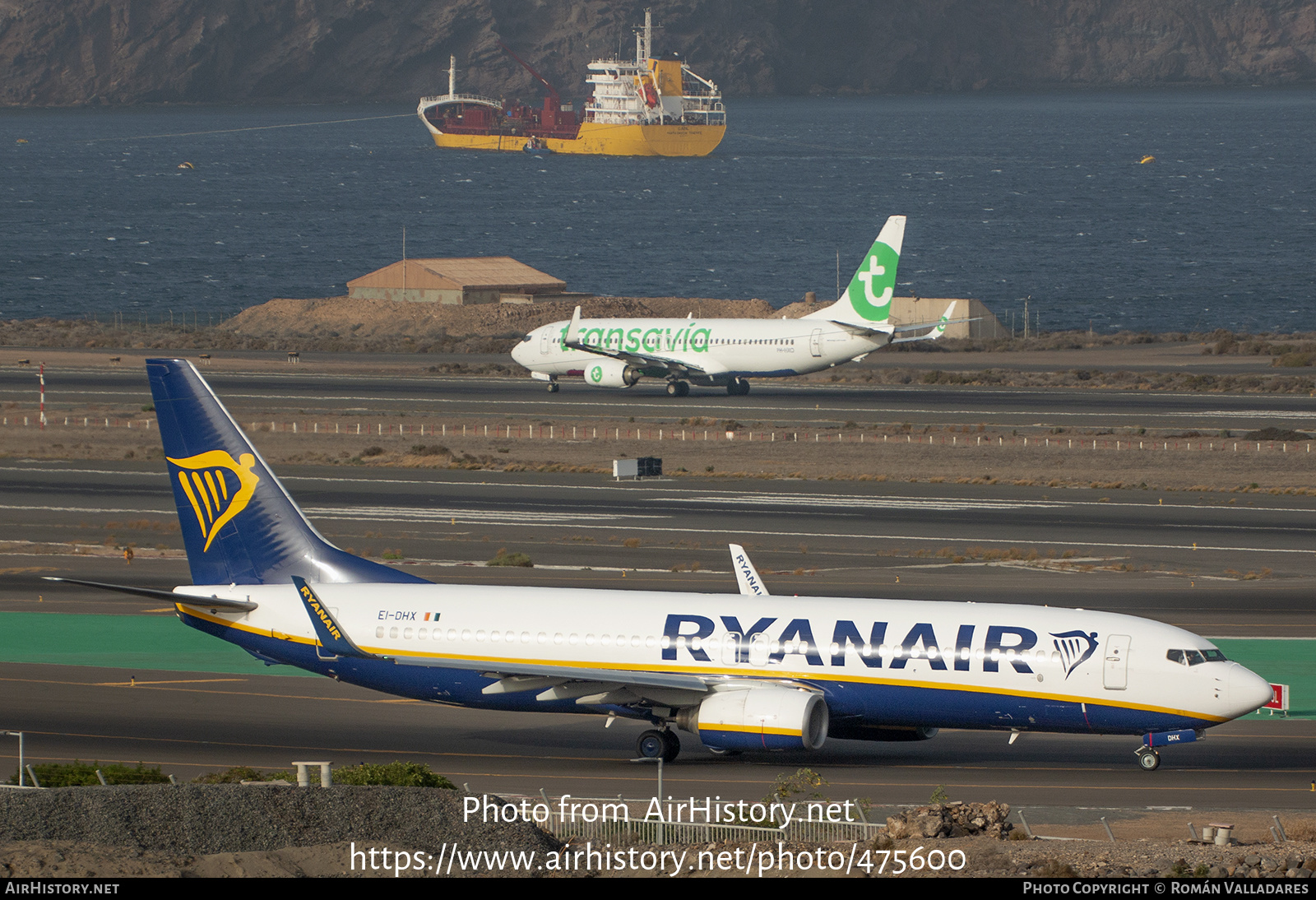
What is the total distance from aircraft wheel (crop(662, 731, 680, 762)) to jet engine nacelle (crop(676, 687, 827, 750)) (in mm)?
1671

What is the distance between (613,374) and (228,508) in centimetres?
7403

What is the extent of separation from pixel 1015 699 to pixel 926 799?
2789 mm

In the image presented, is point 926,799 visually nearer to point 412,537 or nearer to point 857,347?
point 412,537

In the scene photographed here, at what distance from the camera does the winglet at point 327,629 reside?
34.7 m

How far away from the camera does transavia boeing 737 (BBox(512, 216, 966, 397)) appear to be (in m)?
106

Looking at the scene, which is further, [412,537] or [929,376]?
[929,376]

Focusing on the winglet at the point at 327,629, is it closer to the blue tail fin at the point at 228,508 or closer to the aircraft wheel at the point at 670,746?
the blue tail fin at the point at 228,508

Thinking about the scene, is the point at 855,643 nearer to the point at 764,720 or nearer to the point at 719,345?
the point at 764,720

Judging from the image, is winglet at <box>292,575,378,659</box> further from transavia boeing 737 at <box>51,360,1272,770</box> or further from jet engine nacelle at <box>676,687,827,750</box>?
jet engine nacelle at <box>676,687,827,750</box>

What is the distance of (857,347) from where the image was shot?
10631 cm

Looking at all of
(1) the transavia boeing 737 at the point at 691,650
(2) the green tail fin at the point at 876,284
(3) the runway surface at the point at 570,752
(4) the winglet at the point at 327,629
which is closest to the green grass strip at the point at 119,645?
(3) the runway surface at the point at 570,752
